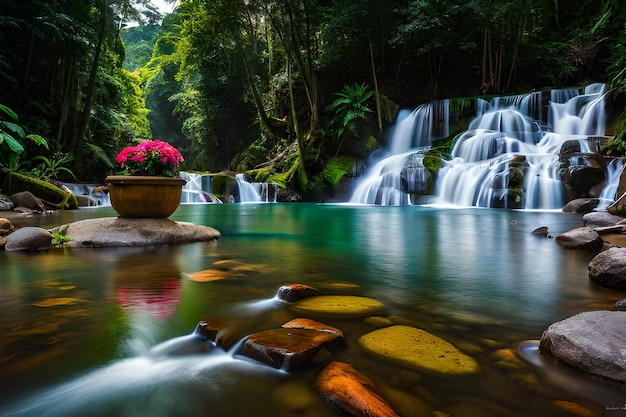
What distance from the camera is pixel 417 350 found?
215cm

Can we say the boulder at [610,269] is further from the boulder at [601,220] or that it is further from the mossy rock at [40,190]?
the mossy rock at [40,190]

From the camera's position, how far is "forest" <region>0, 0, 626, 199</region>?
58.0 ft

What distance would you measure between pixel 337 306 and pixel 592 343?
5.19 ft

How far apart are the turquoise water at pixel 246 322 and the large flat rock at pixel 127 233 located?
424mm

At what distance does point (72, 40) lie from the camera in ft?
54.6

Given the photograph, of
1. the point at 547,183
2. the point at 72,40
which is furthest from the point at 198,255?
the point at 72,40

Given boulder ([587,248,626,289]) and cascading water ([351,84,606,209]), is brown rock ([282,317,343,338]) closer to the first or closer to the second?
boulder ([587,248,626,289])

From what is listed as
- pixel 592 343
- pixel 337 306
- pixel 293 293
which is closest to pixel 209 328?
pixel 293 293

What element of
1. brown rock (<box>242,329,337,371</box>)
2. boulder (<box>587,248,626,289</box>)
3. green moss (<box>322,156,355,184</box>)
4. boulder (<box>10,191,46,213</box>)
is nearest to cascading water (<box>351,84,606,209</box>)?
green moss (<box>322,156,355,184</box>)

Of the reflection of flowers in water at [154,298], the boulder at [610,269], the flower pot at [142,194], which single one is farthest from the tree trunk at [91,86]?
the boulder at [610,269]

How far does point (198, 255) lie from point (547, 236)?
5.96m

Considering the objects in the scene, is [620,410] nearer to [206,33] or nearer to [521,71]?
[206,33]

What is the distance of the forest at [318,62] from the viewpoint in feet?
58.0

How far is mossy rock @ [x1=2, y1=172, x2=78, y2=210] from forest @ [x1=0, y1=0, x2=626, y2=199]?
247 centimetres
